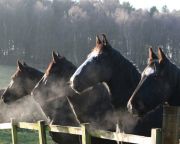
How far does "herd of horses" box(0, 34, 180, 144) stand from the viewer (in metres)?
6.47

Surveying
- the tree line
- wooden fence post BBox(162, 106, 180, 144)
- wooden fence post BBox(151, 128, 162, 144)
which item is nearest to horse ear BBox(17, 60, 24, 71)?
wooden fence post BBox(162, 106, 180, 144)

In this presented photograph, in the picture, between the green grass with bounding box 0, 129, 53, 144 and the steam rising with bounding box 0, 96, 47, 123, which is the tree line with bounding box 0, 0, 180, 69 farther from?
the steam rising with bounding box 0, 96, 47, 123

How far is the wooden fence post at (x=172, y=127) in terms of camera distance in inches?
224

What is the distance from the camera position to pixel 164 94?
6.46 metres

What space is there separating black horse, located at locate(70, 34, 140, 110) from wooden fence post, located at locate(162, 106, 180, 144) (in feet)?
6.08

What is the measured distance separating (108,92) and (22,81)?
10.2 ft

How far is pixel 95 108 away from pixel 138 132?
131cm

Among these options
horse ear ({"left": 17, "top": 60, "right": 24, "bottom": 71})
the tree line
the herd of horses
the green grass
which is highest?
the tree line

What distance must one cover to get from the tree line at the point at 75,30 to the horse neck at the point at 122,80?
55518 mm

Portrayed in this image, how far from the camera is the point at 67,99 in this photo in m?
9.08

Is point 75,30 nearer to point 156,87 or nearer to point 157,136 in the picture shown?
point 156,87

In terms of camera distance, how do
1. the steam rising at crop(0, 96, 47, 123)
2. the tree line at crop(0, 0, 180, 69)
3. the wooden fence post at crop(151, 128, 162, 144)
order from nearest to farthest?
1. the wooden fence post at crop(151, 128, 162, 144)
2. the steam rising at crop(0, 96, 47, 123)
3. the tree line at crop(0, 0, 180, 69)

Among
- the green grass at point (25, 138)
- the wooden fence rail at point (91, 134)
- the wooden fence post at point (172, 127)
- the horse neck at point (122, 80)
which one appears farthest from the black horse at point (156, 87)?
the green grass at point (25, 138)

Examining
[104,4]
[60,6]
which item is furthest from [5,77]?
[104,4]
